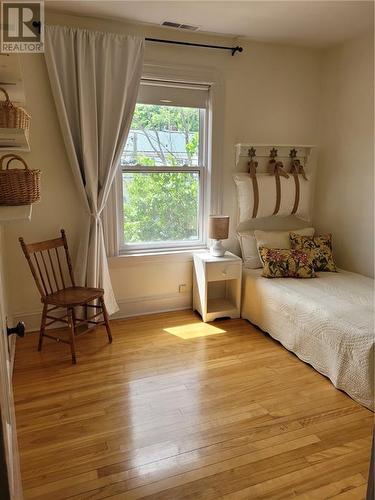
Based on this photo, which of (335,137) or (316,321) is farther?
(335,137)

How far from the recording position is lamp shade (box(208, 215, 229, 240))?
10.4 ft

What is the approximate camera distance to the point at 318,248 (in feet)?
11.0

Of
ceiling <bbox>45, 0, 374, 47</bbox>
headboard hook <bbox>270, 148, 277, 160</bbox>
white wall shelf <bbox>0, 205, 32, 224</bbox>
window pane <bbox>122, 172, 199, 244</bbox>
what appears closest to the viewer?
white wall shelf <bbox>0, 205, 32, 224</bbox>

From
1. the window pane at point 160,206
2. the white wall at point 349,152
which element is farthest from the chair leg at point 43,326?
the white wall at point 349,152

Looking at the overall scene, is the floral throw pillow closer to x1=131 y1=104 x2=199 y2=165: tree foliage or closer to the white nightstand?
the white nightstand

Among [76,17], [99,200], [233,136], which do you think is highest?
[76,17]

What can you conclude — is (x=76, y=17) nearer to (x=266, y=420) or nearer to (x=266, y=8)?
(x=266, y=8)

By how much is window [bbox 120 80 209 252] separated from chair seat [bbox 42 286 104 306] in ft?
1.98

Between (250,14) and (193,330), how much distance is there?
2527mm

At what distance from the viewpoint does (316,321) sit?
247 cm

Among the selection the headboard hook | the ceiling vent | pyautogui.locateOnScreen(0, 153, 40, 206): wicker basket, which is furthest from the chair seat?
the ceiling vent

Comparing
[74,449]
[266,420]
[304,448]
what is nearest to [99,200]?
[74,449]

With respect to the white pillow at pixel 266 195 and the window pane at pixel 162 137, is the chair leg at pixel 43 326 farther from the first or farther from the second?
the white pillow at pixel 266 195

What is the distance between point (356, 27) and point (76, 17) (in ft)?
7.36
